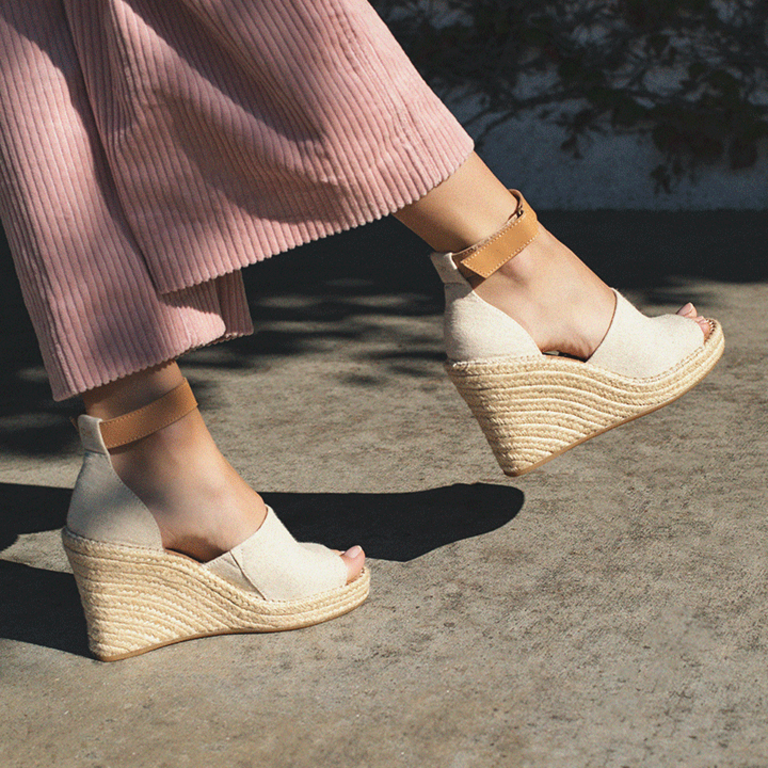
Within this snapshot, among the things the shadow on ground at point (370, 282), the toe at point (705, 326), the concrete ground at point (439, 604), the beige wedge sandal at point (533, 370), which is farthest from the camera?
the shadow on ground at point (370, 282)

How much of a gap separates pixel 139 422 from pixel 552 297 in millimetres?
638

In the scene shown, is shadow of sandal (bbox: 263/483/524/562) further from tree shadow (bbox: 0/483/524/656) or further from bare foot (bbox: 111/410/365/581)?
bare foot (bbox: 111/410/365/581)

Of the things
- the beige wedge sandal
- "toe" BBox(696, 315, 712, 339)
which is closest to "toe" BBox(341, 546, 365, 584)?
the beige wedge sandal

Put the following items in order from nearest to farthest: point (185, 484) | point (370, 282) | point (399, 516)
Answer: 1. point (185, 484)
2. point (399, 516)
3. point (370, 282)

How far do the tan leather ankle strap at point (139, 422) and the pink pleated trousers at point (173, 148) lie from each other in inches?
3.0

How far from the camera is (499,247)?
4.59 ft

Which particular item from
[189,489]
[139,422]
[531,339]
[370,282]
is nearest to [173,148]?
[139,422]

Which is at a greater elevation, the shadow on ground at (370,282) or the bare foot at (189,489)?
the bare foot at (189,489)

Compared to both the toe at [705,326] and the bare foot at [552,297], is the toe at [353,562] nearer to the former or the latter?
the bare foot at [552,297]

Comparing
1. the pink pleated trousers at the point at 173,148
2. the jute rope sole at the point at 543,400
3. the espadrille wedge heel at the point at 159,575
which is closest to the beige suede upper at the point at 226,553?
Answer: the espadrille wedge heel at the point at 159,575

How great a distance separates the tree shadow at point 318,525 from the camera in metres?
1.47

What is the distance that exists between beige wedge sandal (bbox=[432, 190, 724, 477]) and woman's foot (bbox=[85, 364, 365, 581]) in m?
0.38

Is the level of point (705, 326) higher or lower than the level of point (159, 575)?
higher

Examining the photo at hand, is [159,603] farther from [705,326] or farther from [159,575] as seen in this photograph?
[705,326]
